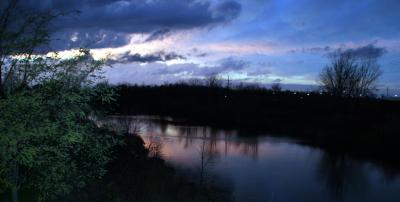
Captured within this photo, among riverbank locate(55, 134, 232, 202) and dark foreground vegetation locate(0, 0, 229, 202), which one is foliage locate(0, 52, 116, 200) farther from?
riverbank locate(55, 134, 232, 202)

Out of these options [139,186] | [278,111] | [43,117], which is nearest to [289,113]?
[278,111]

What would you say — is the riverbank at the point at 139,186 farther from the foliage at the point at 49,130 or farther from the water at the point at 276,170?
the foliage at the point at 49,130

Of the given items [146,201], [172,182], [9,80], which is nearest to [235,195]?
[172,182]

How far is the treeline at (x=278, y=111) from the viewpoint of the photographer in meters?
49.6

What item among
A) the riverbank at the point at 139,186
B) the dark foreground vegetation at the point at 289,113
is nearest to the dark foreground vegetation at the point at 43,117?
the riverbank at the point at 139,186

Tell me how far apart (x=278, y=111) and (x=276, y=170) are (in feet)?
158

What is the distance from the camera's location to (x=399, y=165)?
32750mm

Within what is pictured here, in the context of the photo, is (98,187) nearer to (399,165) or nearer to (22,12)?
(22,12)

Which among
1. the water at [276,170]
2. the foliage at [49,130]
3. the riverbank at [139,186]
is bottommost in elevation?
the water at [276,170]

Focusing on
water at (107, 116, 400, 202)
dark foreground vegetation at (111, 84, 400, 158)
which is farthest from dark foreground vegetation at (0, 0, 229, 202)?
dark foreground vegetation at (111, 84, 400, 158)

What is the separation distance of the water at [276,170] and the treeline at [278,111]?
638 centimetres

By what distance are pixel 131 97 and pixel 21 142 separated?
319 feet

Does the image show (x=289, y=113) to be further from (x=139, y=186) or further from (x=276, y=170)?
(x=139, y=186)

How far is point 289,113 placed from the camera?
71.5m
